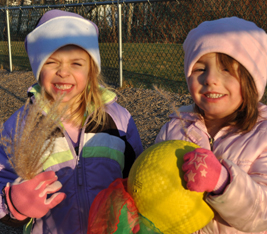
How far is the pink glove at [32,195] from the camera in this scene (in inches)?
72.6

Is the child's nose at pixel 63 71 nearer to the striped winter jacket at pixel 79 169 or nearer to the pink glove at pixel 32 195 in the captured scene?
the striped winter jacket at pixel 79 169

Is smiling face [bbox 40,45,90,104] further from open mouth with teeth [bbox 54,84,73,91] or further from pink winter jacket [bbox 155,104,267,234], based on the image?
pink winter jacket [bbox 155,104,267,234]

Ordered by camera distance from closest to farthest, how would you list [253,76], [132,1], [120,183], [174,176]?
[174,176], [120,183], [253,76], [132,1]

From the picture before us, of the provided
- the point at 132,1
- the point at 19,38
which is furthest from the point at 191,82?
the point at 19,38

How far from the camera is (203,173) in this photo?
1.54 m

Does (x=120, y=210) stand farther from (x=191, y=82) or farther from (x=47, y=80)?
(x=47, y=80)

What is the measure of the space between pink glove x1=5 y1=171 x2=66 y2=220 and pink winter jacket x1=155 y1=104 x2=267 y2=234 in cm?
87

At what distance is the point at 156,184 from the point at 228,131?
0.72 m

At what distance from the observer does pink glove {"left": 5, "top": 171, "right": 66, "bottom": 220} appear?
6.05ft

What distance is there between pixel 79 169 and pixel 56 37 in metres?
1.01

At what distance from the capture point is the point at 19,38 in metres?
11.2

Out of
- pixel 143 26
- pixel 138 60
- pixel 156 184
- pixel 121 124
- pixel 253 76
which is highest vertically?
pixel 253 76

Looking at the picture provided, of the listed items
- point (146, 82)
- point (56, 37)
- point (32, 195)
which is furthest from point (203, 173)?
point (146, 82)

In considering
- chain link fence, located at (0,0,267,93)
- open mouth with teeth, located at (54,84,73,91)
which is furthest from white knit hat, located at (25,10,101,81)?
chain link fence, located at (0,0,267,93)
